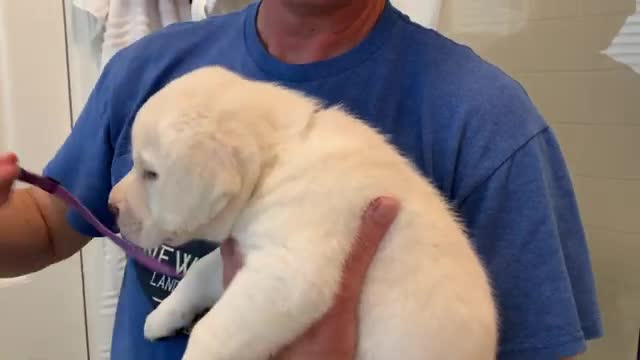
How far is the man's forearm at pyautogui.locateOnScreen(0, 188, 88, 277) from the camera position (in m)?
1.04

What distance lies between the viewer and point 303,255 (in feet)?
2.30

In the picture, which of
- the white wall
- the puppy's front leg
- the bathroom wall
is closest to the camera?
the puppy's front leg

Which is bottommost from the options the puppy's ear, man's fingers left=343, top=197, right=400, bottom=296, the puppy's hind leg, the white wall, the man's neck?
the white wall

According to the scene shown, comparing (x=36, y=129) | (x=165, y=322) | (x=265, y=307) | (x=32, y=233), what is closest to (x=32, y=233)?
(x=32, y=233)

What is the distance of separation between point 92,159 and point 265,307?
0.42m

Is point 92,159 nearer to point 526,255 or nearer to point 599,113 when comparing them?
point 526,255

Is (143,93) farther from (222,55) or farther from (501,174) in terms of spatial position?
(501,174)

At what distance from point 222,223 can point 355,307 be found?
0.14 metres

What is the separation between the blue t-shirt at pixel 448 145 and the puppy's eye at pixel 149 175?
0.23 m

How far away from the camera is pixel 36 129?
1.73 metres

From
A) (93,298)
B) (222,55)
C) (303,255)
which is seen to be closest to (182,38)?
(222,55)

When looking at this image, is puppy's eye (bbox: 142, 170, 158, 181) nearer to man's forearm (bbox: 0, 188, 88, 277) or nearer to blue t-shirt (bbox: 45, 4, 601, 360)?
blue t-shirt (bbox: 45, 4, 601, 360)

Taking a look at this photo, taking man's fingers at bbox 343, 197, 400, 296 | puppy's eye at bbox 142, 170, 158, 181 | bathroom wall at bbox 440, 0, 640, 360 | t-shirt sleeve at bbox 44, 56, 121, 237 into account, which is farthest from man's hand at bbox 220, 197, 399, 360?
bathroom wall at bbox 440, 0, 640, 360

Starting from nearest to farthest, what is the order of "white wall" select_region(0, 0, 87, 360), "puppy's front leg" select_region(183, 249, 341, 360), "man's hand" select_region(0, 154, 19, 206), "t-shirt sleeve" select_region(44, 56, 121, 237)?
1. "puppy's front leg" select_region(183, 249, 341, 360)
2. "man's hand" select_region(0, 154, 19, 206)
3. "t-shirt sleeve" select_region(44, 56, 121, 237)
4. "white wall" select_region(0, 0, 87, 360)
